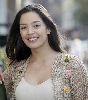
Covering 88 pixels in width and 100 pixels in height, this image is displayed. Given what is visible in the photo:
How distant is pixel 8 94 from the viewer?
→ 534 centimetres

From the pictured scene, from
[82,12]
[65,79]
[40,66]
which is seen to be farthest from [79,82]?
[82,12]

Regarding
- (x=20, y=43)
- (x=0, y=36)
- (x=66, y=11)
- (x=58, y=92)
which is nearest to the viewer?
(x=58, y=92)

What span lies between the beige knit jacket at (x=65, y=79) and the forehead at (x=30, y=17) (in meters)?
0.43

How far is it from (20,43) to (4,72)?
0.34 m

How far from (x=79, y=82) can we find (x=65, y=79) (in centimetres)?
14

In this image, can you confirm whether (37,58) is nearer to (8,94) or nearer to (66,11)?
(8,94)

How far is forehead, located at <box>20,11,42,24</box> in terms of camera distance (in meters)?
5.27

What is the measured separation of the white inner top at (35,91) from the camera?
5.09 m

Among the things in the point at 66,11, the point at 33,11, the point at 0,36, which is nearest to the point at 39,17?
the point at 33,11

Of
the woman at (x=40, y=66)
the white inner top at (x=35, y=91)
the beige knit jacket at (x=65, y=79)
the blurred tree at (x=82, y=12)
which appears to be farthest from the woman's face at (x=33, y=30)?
the blurred tree at (x=82, y=12)

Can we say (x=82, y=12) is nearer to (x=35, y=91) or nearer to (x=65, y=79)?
(x=65, y=79)

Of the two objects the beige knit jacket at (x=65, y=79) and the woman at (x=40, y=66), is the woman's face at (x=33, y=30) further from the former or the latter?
the beige knit jacket at (x=65, y=79)

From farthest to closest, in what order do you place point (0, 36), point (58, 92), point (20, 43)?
point (0, 36) → point (20, 43) → point (58, 92)

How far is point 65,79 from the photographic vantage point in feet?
17.0
